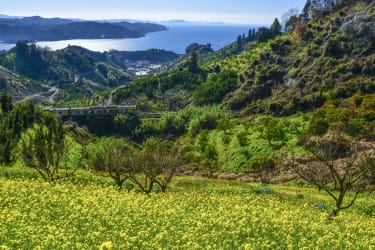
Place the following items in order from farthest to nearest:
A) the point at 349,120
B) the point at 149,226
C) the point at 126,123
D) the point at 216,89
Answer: the point at 216,89 → the point at 126,123 → the point at 349,120 → the point at 149,226

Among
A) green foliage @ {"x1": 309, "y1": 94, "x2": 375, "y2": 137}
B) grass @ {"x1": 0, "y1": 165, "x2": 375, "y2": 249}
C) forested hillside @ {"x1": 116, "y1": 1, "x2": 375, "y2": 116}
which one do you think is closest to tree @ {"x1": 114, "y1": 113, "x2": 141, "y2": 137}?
forested hillside @ {"x1": 116, "y1": 1, "x2": 375, "y2": 116}

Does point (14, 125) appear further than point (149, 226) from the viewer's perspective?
Yes

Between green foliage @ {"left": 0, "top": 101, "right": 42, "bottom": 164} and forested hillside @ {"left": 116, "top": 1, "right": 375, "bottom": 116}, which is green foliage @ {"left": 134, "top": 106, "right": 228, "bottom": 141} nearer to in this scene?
forested hillside @ {"left": 116, "top": 1, "right": 375, "bottom": 116}

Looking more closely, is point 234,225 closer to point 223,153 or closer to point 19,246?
point 19,246

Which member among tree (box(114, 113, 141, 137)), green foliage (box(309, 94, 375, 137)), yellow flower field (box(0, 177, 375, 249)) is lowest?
tree (box(114, 113, 141, 137))

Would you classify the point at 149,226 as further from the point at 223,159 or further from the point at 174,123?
the point at 174,123

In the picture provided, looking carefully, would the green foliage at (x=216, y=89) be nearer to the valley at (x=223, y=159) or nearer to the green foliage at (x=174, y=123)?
the valley at (x=223, y=159)

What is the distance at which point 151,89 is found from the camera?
194625mm

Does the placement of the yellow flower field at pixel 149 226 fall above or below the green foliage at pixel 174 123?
above

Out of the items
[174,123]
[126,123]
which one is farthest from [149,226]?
[126,123]

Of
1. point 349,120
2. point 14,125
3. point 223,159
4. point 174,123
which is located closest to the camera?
point 349,120

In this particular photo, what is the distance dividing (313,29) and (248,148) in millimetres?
92414

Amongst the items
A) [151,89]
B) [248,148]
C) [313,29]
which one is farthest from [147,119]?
[248,148]

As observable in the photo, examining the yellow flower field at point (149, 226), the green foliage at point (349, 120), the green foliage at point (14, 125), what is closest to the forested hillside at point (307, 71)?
the green foliage at point (349, 120)
